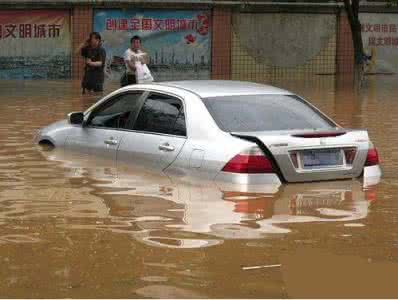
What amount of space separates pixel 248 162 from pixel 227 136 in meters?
0.41

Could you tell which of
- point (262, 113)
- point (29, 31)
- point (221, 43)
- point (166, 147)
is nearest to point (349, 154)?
point (262, 113)

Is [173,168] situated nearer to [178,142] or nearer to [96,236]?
[178,142]

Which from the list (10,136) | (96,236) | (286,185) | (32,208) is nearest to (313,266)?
(96,236)

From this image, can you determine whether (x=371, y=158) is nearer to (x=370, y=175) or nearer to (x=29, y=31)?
(x=370, y=175)

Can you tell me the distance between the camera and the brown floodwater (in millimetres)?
6160

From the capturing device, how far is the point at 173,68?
30609 millimetres

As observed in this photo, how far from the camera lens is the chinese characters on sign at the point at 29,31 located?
1139 inches

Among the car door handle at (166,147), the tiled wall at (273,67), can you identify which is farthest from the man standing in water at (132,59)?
the tiled wall at (273,67)

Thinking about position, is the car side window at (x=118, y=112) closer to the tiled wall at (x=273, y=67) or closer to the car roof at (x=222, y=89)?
the car roof at (x=222, y=89)

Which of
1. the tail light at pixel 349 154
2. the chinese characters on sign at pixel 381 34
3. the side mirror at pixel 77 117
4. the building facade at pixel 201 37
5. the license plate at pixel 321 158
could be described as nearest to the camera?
the license plate at pixel 321 158

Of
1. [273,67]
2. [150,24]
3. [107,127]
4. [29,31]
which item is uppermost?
[150,24]

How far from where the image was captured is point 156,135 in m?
9.91

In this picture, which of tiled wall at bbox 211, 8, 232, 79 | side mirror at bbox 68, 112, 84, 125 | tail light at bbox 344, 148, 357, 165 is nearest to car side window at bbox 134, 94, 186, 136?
side mirror at bbox 68, 112, 84, 125

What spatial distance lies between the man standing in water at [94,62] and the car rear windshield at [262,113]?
1199cm
